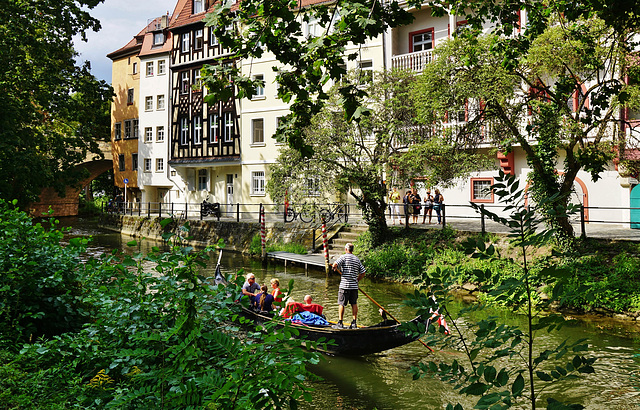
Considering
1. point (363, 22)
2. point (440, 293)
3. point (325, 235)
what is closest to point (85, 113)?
point (325, 235)

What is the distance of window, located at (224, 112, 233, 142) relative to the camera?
35.1 m

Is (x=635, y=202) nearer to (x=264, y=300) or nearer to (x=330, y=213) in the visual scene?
(x=330, y=213)

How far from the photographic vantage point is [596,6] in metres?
5.47

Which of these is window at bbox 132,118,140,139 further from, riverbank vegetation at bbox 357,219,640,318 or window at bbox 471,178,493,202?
window at bbox 471,178,493,202

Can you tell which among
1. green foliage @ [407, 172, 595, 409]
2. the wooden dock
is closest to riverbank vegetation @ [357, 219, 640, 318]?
the wooden dock

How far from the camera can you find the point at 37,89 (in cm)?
1803

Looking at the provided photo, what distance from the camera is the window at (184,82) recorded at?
38250mm

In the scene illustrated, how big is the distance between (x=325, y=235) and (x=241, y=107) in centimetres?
1561

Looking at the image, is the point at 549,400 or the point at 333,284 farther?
the point at 333,284

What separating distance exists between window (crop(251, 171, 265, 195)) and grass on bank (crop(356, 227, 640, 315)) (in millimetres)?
13223

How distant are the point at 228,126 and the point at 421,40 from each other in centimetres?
1468

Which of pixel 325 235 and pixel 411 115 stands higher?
pixel 411 115

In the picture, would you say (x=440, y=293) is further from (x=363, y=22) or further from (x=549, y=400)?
(x=363, y=22)

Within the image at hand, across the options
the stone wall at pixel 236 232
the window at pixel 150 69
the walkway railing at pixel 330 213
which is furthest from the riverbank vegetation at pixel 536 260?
the window at pixel 150 69
